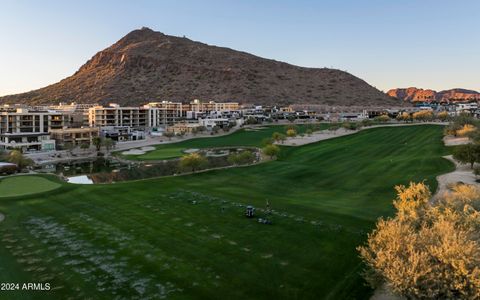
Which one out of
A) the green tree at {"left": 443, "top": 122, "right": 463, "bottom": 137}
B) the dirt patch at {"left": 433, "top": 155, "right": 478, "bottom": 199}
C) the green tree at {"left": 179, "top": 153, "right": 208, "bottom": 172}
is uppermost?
the green tree at {"left": 443, "top": 122, "right": 463, "bottom": 137}

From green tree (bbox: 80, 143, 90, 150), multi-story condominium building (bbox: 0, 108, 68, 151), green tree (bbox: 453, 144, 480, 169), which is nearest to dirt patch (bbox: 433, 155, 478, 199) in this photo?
green tree (bbox: 453, 144, 480, 169)

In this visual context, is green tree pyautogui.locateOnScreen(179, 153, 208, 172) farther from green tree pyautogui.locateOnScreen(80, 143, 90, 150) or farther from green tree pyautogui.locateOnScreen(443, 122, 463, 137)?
green tree pyautogui.locateOnScreen(443, 122, 463, 137)

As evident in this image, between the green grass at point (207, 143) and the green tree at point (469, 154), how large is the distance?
65.5 m

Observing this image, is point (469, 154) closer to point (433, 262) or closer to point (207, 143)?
point (433, 262)

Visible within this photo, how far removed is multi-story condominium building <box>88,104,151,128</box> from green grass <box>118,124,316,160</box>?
138 feet

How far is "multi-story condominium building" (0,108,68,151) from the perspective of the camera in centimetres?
10544

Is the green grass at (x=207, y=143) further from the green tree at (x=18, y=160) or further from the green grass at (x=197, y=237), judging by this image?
the green grass at (x=197, y=237)

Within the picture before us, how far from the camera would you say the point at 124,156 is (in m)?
99.6

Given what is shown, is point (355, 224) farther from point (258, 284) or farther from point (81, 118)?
point (81, 118)

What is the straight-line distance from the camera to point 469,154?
1988 inches

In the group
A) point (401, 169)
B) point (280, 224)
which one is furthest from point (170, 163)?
point (280, 224)

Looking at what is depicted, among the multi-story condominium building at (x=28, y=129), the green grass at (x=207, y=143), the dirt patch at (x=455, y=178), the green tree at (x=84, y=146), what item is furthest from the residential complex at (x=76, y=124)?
the dirt patch at (x=455, y=178)

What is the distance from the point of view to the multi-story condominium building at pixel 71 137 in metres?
112

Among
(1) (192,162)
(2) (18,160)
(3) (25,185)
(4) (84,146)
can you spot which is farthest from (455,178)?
(4) (84,146)
